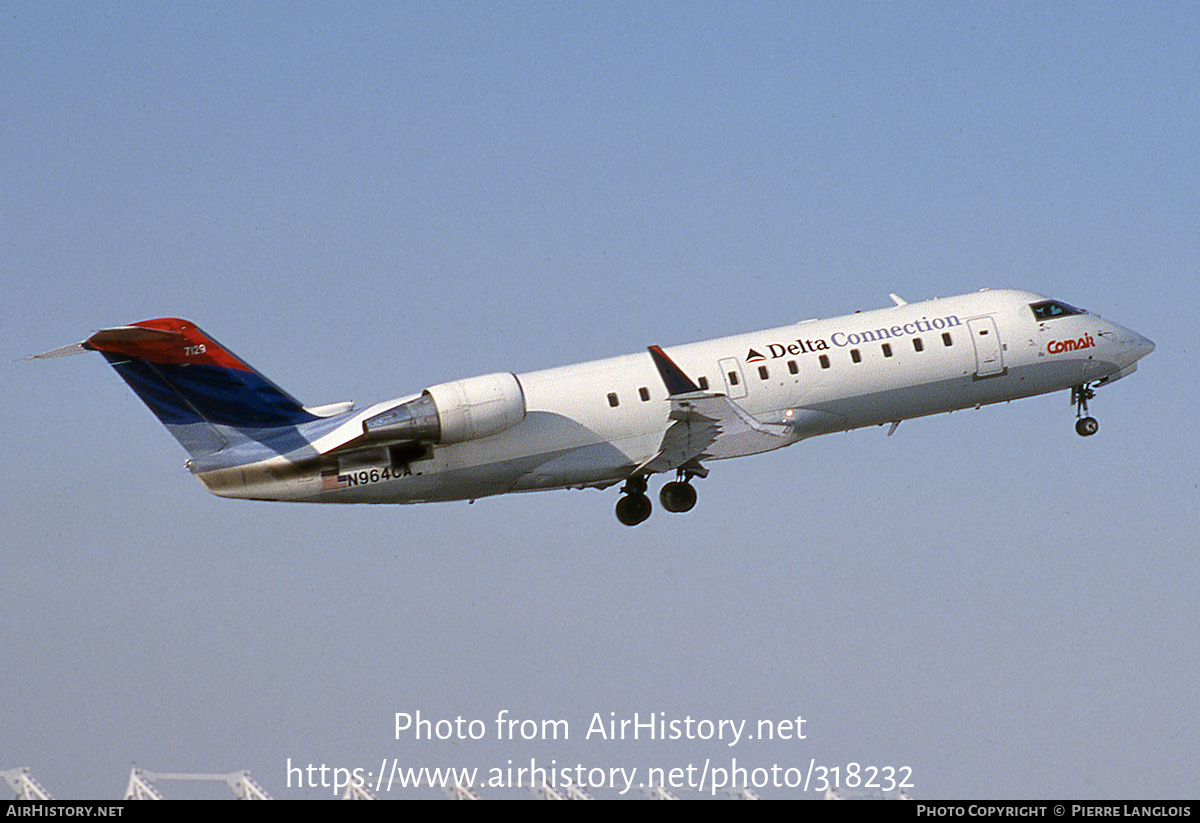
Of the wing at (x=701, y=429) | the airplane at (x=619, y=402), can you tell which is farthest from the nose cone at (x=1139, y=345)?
the wing at (x=701, y=429)

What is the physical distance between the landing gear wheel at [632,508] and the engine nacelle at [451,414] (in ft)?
13.7

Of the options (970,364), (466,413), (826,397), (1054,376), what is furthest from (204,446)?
(1054,376)

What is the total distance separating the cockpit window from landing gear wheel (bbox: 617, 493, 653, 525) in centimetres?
908

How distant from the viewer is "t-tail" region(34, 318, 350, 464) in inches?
1212

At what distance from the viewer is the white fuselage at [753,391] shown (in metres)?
32.1

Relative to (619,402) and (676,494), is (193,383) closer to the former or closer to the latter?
(619,402)

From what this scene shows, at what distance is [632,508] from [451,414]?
5.17m

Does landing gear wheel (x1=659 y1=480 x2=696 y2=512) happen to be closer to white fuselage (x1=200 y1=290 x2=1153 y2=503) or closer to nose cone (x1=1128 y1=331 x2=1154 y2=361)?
white fuselage (x1=200 y1=290 x2=1153 y2=503)

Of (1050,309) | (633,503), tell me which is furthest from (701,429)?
(1050,309)

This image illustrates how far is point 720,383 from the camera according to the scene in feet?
109

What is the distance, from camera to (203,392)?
31266mm

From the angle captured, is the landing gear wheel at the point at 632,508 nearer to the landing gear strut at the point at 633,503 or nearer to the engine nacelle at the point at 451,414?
the landing gear strut at the point at 633,503

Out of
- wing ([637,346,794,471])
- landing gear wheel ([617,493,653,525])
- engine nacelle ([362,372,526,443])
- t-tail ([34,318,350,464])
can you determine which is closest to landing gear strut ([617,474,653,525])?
landing gear wheel ([617,493,653,525])

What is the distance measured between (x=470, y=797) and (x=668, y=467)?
741cm
